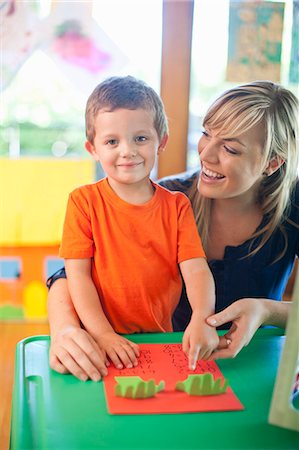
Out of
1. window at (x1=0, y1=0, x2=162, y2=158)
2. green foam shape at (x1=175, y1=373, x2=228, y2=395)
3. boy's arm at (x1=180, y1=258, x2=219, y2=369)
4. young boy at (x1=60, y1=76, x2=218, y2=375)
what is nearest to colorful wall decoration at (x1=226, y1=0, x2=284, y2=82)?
window at (x1=0, y1=0, x2=162, y2=158)

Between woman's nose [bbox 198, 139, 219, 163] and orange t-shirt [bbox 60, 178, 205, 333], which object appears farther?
woman's nose [bbox 198, 139, 219, 163]

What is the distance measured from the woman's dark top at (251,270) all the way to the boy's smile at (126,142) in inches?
14.4

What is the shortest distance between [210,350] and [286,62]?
2.41 m

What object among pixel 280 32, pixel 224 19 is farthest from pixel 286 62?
pixel 224 19

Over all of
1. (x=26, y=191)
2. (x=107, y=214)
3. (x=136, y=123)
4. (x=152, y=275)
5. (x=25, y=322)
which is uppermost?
(x=136, y=123)

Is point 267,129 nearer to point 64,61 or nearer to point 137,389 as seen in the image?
point 137,389

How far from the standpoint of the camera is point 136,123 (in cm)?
104

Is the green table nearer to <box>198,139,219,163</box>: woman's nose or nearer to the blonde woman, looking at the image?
the blonde woman

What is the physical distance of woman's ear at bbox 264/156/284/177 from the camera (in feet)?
4.39

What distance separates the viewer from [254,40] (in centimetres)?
297

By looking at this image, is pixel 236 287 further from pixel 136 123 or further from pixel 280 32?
pixel 280 32

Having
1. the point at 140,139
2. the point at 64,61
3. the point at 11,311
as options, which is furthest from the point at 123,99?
the point at 11,311

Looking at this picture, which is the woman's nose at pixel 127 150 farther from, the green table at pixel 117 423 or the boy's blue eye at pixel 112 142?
the green table at pixel 117 423

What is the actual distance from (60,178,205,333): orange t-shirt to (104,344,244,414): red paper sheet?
99 mm
